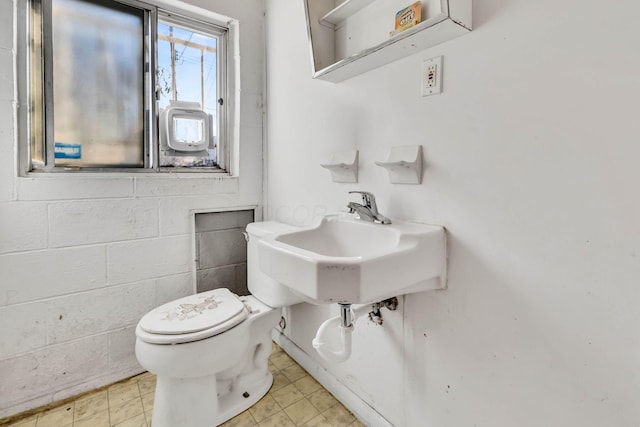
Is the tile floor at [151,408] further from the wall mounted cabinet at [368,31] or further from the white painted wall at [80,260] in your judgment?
the wall mounted cabinet at [368,31]

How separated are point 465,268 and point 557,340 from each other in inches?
10.5

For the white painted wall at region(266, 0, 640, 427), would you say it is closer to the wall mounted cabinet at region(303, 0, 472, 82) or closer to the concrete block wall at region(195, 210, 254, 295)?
the wall mounted cabinet at region(303, 0, 472, 82)

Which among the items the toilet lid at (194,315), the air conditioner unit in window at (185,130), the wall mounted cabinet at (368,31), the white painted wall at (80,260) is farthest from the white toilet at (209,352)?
the wall mounted cabinet at (368,31)

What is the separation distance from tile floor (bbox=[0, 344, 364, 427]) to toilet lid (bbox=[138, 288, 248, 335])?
427 mm

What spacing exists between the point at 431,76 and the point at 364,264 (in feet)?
2.05

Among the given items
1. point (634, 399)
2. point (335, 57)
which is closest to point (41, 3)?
point (335, 57)

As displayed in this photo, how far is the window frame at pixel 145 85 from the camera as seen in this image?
130cm

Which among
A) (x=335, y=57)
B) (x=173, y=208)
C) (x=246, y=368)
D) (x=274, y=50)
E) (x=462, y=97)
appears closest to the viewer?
(x=462, y=97)

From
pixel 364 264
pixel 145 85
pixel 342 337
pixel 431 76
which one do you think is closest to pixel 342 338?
pixel 342 337

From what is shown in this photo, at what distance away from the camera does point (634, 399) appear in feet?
2.15

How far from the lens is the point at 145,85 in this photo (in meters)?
1.60

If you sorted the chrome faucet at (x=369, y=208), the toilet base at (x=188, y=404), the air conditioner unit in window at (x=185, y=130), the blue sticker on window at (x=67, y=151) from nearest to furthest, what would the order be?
1. the chrome faucet at (x=369, y=208)
2. the toilet base at (x=188, y=404)
3. the blue sticker on window at (x=67, y=151)
4. the air conditioner unit in window at (x=185, y=130)

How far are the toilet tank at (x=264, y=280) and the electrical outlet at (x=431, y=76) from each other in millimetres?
739

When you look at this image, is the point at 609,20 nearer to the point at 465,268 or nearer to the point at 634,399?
the point at 465,268
